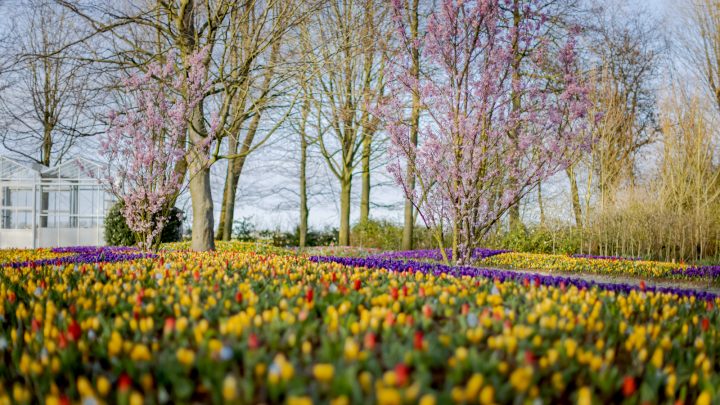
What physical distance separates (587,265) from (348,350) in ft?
33.2

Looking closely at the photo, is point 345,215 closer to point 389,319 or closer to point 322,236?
point 322,236

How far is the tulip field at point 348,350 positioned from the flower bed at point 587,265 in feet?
21.7

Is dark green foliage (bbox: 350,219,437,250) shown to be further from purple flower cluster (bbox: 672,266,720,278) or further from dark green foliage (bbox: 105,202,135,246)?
purple flower cluster (bbox: 672,266,720,278)

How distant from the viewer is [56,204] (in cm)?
1894

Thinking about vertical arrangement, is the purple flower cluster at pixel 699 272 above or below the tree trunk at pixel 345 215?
below

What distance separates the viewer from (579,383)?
2553 mm

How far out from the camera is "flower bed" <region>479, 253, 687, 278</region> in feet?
34.4

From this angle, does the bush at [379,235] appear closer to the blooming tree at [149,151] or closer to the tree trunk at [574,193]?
the tree trunk at [574,193]

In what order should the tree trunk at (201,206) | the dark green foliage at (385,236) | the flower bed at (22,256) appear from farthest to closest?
the dark green foliage at (385,236) < the tree trunk at (201,206) < the flower bed at (22,256)

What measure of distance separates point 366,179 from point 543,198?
6.17 m

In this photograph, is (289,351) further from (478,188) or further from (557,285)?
(478,188)

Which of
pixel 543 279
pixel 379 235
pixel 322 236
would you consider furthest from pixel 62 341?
pixel 322 236

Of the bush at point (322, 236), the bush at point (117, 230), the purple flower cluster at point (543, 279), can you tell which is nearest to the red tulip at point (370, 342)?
the purple flower cluster at point (543, 279)

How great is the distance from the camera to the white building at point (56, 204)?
18609 millimetres
